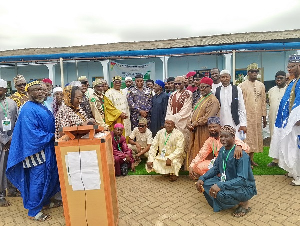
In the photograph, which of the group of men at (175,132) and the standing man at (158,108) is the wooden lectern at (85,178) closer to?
the group of men at (175,132)

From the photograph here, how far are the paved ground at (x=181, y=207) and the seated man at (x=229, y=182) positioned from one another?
16 centimetres

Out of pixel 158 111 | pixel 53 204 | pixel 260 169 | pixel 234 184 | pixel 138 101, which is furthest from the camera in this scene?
pixel 138 101

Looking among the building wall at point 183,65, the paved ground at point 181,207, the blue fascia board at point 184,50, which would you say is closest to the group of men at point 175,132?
the paved ground at point 181,207

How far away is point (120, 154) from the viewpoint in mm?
5230

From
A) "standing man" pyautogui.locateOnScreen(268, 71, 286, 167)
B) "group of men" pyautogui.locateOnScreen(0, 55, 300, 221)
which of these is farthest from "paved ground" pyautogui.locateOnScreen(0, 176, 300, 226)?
"standing man" pyautogui.locateOnScreen(268, 71, 286, 167)

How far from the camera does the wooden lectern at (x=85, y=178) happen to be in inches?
104

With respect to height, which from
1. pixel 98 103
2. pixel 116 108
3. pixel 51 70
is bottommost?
pixel 116 108

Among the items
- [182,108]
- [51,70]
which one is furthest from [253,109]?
[51,70]

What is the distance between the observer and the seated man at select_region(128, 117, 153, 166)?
228 inches

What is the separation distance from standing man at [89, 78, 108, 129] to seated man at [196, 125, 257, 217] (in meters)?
2.47

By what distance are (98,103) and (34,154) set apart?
2170 mm

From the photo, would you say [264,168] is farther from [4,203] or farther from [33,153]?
[4,203]

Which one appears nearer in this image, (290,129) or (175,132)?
(290,129)

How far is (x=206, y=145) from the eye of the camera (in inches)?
166
